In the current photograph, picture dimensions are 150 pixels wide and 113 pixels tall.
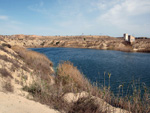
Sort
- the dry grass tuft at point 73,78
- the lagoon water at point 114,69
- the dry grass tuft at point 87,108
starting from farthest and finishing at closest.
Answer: the lagoon water at point 114,69 < the dry grass tuft at point 73,78 < the dry grass tuft at point 87,108

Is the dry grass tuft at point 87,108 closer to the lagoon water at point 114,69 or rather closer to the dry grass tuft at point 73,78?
the lagoon water at point 114,69

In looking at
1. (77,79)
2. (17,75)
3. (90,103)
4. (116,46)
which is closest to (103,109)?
(90,103)

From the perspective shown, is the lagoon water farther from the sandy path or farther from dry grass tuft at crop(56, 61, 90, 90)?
the sandy path

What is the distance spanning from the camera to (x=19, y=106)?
197 inches

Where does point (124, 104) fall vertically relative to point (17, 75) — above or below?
below

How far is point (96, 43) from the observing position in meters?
64.6

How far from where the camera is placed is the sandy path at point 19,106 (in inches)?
185

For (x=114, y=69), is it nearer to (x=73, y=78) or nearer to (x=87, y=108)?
(x=73, y=78)

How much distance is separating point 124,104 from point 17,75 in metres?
7.76

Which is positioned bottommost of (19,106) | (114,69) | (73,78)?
(114,69)

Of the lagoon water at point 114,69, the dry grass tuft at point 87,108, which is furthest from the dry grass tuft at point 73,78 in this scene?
the dry grass tuft at point 87,108

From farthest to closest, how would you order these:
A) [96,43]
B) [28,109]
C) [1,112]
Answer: [96,43]
[28,109]
[1,112]

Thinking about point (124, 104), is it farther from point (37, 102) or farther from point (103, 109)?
point (37, 102)

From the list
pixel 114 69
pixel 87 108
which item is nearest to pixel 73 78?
pixel 87 108
